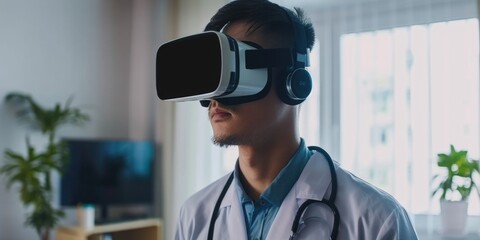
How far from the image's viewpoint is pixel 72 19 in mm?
3082

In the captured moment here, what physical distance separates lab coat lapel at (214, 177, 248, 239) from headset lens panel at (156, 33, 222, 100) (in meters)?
0.28

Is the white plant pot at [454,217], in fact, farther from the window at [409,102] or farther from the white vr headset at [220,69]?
the white vr headset at [220,69]

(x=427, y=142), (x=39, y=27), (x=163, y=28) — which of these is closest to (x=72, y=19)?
(x=39, y=27)

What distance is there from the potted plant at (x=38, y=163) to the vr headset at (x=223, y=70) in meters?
1.87

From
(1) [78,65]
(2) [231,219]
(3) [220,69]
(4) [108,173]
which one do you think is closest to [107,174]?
(4) [108,173]

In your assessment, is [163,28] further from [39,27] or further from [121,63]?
[39,27]

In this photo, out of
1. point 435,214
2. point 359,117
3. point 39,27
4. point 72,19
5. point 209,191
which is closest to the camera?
point 209,191

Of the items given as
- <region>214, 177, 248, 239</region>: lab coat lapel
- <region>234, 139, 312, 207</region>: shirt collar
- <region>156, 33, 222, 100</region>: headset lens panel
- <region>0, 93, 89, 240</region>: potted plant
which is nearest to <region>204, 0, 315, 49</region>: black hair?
<region>156, 33, 222, 100</region>: headset lens panel

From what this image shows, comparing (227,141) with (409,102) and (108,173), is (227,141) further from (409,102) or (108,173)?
(108,173)

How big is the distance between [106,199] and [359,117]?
5.32 ft

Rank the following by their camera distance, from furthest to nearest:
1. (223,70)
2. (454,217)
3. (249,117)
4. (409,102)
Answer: (409,102) → (454,217) → (249,117) → (223,70)

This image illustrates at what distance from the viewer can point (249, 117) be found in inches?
36.1

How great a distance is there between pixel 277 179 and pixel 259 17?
1.11ft

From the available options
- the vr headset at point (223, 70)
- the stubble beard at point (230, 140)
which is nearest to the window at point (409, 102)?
the vr headset at point (223, 70)
